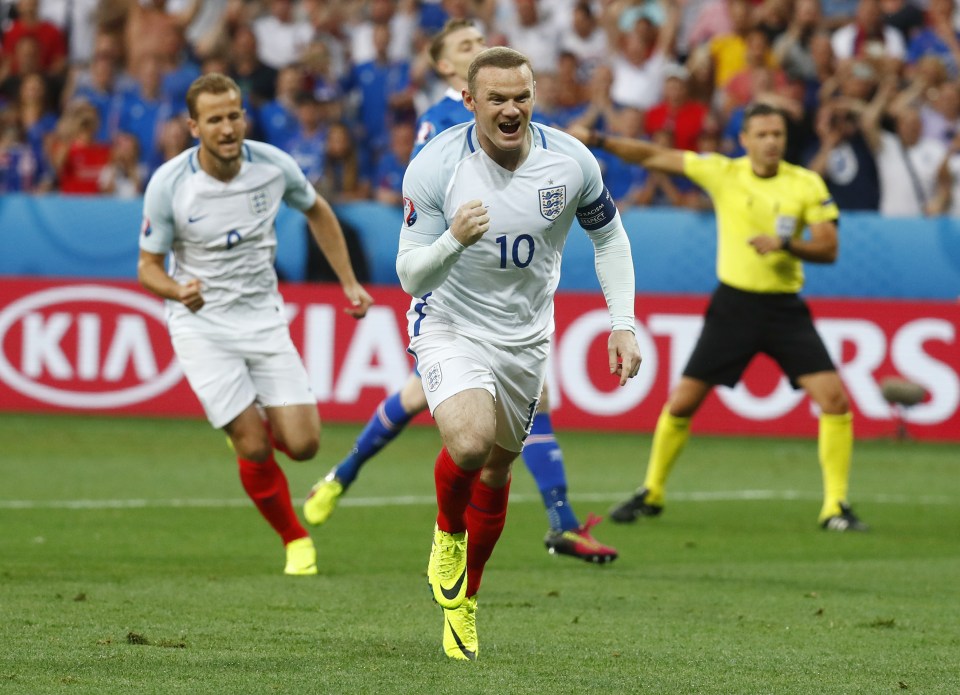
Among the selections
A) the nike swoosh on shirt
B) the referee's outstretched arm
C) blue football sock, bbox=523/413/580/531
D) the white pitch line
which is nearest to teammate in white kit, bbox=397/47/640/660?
the nike swoosh on shirt

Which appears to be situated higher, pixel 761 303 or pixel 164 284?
pixel 164 284

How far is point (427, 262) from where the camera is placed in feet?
18.3

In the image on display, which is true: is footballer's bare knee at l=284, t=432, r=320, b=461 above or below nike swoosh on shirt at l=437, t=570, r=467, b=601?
below

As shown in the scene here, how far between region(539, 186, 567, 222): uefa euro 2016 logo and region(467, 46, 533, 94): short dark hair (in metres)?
0.44

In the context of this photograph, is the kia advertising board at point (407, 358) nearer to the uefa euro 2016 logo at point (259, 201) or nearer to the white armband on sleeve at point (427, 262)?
the uefa euro 2016 logo at point (259, 201)

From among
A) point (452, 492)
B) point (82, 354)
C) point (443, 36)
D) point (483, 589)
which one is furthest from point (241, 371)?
point (82, 354)

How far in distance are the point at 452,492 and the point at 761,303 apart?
15.9ft

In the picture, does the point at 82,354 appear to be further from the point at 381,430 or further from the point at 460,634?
the point at 460,634

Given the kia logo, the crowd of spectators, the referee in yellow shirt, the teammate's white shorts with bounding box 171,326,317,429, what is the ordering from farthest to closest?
the crowd of spectators
the kia logo
the referee in yellow shirt
the teammate's white shorts with bounding box 171,326,317,429

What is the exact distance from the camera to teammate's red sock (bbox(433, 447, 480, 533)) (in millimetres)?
5914

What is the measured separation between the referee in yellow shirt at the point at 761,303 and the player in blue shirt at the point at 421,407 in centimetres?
160

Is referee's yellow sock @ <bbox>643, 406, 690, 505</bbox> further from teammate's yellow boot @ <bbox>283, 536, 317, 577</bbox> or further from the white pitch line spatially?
teammate's yellow boot @ <bbox>283, 536, 317, 577</bbox>

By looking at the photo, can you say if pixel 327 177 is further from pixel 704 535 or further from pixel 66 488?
pixel 704 535

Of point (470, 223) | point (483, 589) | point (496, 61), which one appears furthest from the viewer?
point (483, 589)
